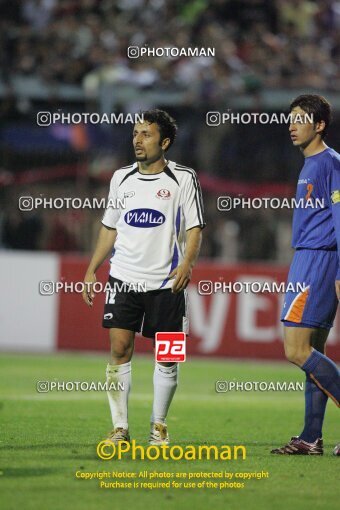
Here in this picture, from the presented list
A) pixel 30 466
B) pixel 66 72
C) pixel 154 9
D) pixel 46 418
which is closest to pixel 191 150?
pixel 66 72

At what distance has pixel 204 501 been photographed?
20.5 ft

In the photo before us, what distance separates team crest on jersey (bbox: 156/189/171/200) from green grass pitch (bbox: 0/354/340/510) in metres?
1.85

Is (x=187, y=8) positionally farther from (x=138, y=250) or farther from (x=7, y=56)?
(x=138, y=250)

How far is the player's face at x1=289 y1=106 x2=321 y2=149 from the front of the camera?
26.9 ft

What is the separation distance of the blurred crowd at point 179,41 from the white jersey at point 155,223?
11316 mm

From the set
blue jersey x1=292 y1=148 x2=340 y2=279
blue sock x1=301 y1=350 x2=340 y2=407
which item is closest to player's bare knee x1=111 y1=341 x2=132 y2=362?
blue sock x1=301 y1=350 x2=340 y2=407

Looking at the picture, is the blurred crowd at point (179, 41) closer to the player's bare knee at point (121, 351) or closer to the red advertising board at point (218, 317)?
the red advertising board at point (218, 317)

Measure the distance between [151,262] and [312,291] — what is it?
1.17 meters

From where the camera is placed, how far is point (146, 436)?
9.02 meters

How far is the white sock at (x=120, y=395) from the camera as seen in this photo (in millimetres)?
8188

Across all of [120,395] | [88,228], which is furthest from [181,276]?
[88,228]

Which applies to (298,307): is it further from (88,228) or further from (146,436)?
(88,228)

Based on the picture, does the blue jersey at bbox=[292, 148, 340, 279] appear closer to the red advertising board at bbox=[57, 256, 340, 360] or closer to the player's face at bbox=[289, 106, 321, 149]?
the player's face at bbox=[289, 106, 321, 149]

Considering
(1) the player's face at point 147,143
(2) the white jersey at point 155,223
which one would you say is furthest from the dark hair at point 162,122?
(2) the white jersey at point 155,223
